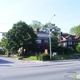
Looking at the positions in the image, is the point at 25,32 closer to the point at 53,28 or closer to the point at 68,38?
the point at 68,38

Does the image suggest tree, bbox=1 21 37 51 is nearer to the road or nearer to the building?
the building

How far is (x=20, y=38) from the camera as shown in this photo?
53688 millimetres

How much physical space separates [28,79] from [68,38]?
223 feet

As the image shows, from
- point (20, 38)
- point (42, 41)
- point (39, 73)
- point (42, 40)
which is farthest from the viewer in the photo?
point (42, 40)

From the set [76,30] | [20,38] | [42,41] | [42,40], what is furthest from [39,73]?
[76,30]

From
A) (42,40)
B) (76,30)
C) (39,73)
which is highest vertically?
(76,30)

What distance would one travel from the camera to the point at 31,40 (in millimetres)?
54375

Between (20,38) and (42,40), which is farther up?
(42,40)

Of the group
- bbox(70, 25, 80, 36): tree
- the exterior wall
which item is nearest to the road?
the exterior wall

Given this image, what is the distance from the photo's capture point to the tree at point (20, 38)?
53.5 metres

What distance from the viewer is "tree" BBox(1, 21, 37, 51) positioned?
5354 centimetres

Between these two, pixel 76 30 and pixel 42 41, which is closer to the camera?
pixel 42 41

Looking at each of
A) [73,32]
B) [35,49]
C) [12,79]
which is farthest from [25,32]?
[73,32]

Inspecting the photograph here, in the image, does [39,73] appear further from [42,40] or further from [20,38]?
[42,40]
